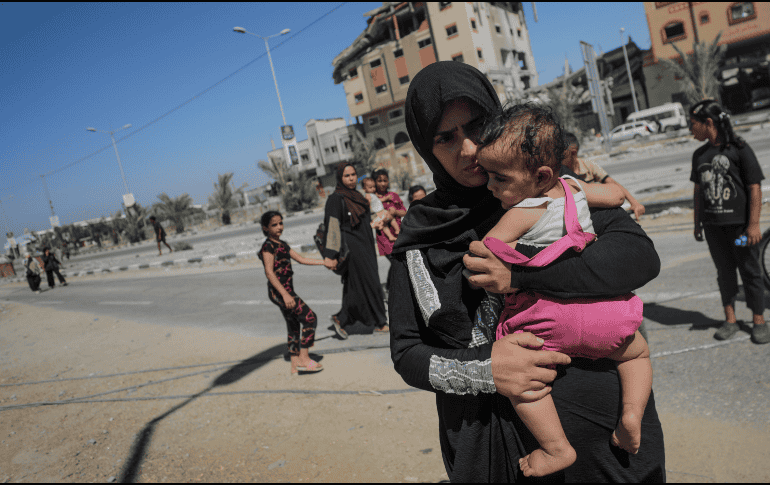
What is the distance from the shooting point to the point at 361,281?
235 inches

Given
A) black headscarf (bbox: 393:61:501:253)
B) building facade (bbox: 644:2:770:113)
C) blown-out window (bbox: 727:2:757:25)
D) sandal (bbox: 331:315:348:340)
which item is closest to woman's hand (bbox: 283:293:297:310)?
sandal (bbox: 331:315:348:340)

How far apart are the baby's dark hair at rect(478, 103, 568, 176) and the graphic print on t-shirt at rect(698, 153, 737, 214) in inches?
126

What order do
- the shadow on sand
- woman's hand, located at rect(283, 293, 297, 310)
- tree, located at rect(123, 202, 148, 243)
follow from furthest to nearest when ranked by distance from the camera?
tree, located at rect(123, 202, 148, 243) < woman's hand, located at rect(283, 293, 297, 310) < the shadow on sand

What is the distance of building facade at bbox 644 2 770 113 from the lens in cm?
3241

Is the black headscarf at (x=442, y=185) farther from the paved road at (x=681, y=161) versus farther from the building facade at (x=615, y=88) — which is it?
the building facade at (x=615, y=88)

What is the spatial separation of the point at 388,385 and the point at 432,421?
0.86 metres

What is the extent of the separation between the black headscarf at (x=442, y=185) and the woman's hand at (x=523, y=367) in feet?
1.13

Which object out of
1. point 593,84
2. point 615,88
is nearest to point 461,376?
point 593,84

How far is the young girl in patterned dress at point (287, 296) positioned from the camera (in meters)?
4.89

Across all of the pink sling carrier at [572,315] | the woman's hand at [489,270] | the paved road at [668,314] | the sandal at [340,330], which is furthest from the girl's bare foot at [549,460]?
the sandal at [340,330]

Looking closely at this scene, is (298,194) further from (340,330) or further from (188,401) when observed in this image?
(188,401)

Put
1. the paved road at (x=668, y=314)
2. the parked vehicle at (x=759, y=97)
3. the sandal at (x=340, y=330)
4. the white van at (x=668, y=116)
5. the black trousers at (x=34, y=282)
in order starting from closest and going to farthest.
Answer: the paved road at (x=668, y=314), the sandal at (x=340, y=330), the black trousers at (x=34, y=282), the parked vehicle at (x=759, y=97), the white van at (x=668, y=116)

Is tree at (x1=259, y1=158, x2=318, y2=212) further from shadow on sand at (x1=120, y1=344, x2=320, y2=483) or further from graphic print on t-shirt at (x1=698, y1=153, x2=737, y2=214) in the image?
graphic print on t-shirt at (x1=698, y1=153, x2=737, y2=214)

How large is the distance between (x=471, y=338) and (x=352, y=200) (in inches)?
180
